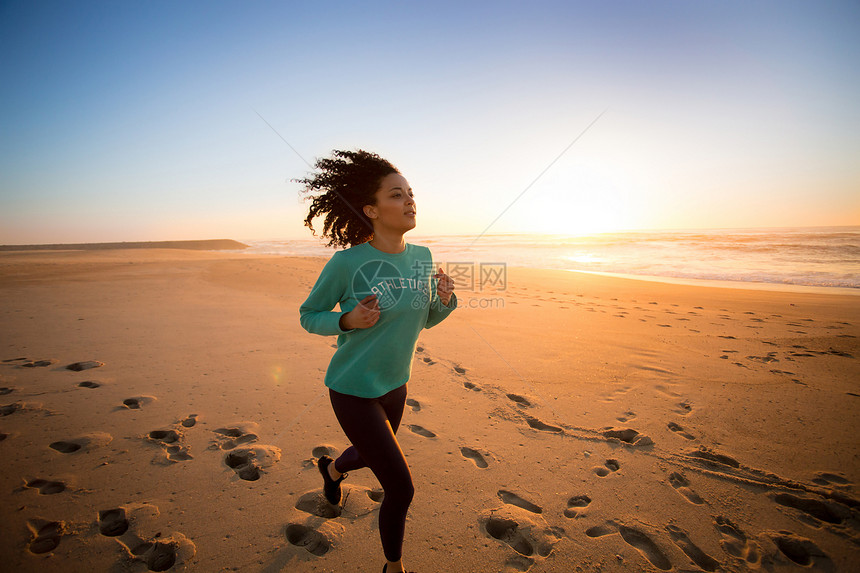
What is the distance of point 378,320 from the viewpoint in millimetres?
1829

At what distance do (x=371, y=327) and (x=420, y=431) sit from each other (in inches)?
70.9

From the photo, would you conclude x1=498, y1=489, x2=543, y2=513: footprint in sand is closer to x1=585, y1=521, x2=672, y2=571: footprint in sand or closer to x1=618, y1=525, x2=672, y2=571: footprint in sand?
x1=585, y1=521, x2=672, y2=571: footprint in sand

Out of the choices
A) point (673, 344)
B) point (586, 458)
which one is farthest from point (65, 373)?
point (673, 344)

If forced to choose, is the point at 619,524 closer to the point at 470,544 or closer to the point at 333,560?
the point at 470,544

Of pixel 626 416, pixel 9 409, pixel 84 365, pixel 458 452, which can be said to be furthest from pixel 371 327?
pixel 84 365

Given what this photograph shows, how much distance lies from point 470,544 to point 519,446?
3.54 feet

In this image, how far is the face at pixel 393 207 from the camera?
Answer: 2047mm

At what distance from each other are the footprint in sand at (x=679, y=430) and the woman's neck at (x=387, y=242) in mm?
3137

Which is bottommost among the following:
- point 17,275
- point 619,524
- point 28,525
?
point 619,524

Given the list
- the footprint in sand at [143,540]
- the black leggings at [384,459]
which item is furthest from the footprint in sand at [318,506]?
the black leggings at [384,459]

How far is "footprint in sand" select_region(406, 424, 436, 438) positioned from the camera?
3.19m

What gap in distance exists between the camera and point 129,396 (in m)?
3.65

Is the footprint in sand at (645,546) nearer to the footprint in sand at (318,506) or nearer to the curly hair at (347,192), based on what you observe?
the footprint in sand at (318,506)

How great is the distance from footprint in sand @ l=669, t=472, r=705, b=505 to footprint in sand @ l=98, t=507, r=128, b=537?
3656mm
